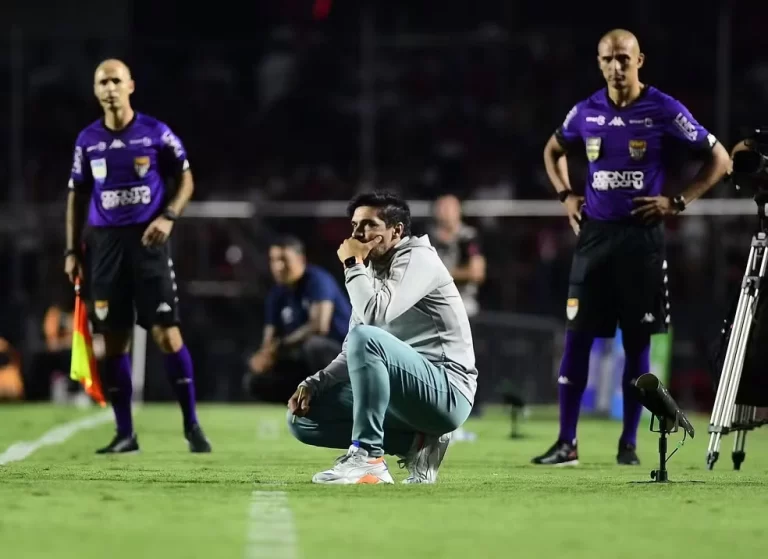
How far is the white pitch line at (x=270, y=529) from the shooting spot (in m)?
3.89

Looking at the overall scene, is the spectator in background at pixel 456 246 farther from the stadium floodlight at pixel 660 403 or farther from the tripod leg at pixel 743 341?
the stadium floodlight at pixel 660 403

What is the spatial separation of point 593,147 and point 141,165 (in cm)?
261

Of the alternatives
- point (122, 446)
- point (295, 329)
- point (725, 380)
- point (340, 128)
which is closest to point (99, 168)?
point (122, 446)

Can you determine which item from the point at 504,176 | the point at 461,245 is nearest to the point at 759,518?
the point at 461,245

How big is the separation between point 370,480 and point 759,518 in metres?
1.54

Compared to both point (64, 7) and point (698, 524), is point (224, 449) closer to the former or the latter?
point (698, 524)

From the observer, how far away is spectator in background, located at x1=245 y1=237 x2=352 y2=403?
11227 millimetres

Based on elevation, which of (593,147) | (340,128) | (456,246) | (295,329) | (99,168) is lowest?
(295,329)

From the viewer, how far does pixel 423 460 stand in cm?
614

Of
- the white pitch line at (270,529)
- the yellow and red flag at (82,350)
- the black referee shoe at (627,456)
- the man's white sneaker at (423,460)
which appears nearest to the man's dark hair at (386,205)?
A: the man's white sneaker at (423,460)

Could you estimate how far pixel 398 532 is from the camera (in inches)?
171

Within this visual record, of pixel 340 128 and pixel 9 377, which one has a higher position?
pixel 340 128

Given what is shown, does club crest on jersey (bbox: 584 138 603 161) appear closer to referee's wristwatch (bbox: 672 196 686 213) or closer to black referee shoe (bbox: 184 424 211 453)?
referee's wristwatch (bbox: 672 196 686 213)

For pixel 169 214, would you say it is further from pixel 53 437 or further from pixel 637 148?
pixel 637 148
